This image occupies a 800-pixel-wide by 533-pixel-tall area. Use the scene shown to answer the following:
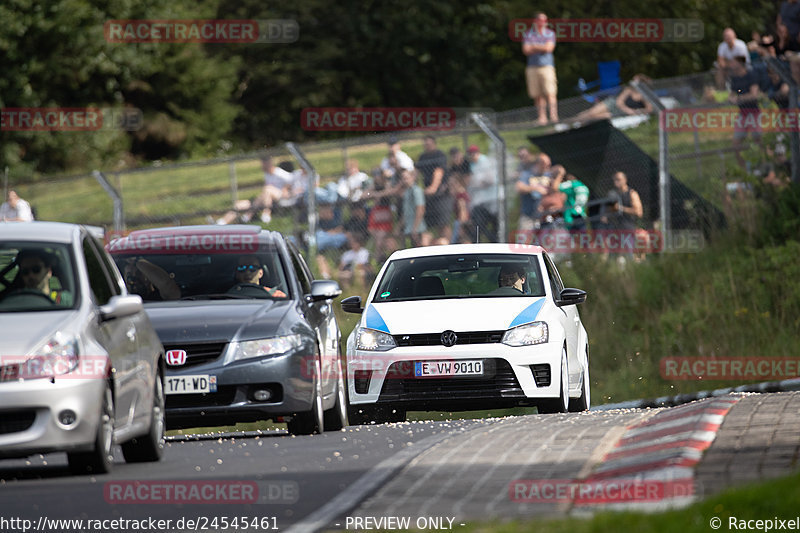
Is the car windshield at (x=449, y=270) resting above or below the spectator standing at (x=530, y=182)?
below

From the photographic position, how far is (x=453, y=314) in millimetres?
15016

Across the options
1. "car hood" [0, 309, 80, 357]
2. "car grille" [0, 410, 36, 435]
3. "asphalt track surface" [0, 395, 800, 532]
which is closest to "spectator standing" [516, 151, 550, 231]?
"asphalt track surface" [0, 395, 800, 532]

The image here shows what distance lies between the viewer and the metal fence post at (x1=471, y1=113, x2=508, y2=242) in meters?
23.2

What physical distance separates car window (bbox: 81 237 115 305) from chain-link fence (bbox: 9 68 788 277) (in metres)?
12.3

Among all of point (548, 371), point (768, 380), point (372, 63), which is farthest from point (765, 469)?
point (372, 63)

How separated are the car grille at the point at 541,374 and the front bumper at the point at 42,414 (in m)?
5.71

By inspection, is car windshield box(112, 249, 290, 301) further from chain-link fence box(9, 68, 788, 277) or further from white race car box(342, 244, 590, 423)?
chain-link fence box(9, 68, 788, 277)

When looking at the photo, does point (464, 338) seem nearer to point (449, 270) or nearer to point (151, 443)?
point (449, 270)

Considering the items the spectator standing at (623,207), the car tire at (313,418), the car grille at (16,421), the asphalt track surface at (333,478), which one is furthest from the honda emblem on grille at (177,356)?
the spectator standing at (623,207)

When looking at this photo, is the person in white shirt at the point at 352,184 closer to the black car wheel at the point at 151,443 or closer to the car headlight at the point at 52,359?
the black car wheel at the point at 151,443

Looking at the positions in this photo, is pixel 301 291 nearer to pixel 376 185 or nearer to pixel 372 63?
pixel 376 185

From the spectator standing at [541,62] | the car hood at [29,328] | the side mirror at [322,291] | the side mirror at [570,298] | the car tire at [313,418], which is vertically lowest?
the car tire at [313,418]

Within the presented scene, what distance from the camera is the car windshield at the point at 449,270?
622 inches

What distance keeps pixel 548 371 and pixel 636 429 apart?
3.54 m
